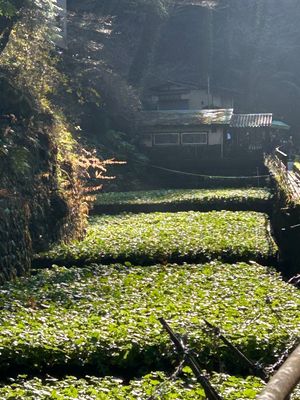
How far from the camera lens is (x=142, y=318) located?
10.9 metres

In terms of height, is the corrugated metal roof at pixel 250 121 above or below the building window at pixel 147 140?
above

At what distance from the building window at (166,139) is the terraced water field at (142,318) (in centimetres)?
2424

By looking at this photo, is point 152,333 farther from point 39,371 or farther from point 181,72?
point 181,72

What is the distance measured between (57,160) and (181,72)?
36.6 m

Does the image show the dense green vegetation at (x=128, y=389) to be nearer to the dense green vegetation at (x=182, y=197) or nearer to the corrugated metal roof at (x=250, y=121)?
the dense green vegetation at (x=182, y=197)

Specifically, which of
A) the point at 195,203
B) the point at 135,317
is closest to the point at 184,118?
the point at 195,203

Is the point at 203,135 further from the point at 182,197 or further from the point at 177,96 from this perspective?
the point at 182,197

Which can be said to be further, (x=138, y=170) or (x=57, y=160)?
(x=138, y=170)

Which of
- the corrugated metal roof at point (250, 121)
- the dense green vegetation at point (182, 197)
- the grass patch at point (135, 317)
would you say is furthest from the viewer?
the corrugated metal roof at point (250, 121)

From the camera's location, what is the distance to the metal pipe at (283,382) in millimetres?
3366

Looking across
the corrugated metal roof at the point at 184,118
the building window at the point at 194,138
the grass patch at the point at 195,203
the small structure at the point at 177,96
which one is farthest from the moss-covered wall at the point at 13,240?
the small structure at the point at 177,96

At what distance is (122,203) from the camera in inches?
1118

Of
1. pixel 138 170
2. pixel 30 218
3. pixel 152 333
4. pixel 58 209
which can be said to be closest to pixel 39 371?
pixel 152 333

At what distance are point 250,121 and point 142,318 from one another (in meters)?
34.1
